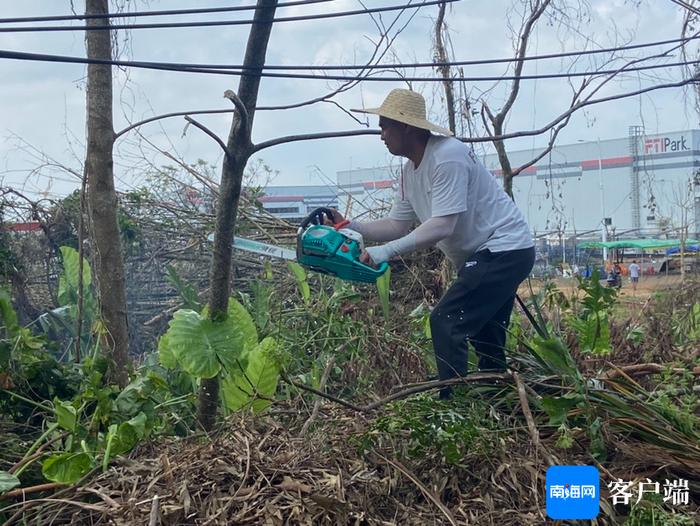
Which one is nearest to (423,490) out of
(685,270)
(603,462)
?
(603,462)

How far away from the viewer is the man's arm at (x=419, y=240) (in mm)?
3938

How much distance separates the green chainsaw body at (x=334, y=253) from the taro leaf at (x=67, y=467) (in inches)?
52.0

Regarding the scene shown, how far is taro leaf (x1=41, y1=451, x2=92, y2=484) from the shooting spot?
3445 millimetres

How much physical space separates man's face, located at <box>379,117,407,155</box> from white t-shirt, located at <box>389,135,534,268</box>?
133 millimetres

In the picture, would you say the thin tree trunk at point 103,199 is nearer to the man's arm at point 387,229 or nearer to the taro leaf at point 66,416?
the taro leaf at point 66,416

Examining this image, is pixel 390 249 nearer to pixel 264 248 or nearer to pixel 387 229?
pixel 387 229

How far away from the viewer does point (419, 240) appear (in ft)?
13.0

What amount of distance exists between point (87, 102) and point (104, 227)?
30.4 inches

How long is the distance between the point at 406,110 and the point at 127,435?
80.7 inches

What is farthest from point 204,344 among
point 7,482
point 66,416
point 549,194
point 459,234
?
point 549,194

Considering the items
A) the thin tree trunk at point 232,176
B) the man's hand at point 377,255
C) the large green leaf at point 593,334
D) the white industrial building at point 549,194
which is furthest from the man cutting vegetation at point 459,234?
the white industrial building at point 549,194

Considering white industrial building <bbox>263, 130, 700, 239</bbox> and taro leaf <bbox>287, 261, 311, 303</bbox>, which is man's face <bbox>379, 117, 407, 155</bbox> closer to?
taro leaf <bbox>287, 261, 311, 303</bbox>

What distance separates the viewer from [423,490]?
3406mm

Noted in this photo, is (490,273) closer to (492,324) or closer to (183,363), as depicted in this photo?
(492,324)
